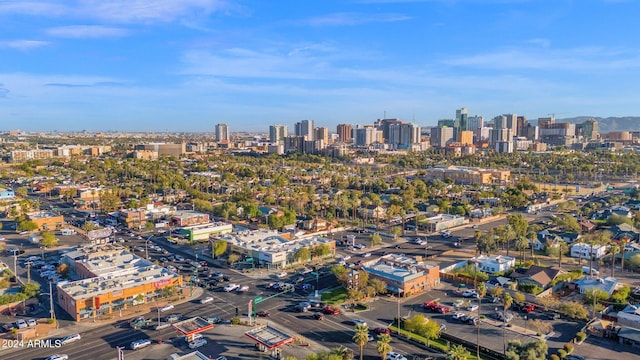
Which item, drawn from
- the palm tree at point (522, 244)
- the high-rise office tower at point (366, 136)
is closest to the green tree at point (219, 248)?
the palm tree at point (522, 244)

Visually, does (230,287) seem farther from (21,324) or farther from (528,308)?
(528,308)

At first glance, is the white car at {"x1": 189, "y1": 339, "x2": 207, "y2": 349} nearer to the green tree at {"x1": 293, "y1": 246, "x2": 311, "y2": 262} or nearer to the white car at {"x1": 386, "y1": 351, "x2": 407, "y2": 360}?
the white car at {"x1": 386, "y1": 351, "x2": 407, "y2": 360}

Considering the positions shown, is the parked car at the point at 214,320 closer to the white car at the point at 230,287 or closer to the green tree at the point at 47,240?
the white car at the point at 230,287

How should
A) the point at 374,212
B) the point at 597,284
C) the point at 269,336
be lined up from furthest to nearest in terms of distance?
the point at 374,212 → the point at 597,284 → the point at 269,336

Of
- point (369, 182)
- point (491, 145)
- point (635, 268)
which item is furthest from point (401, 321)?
point (491, 145)

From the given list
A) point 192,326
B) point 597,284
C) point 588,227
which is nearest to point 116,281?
point 192,326

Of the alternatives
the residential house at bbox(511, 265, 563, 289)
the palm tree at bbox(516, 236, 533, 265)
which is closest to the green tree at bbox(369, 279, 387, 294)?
the residential house at bbox(511, 265, 563, 289)
